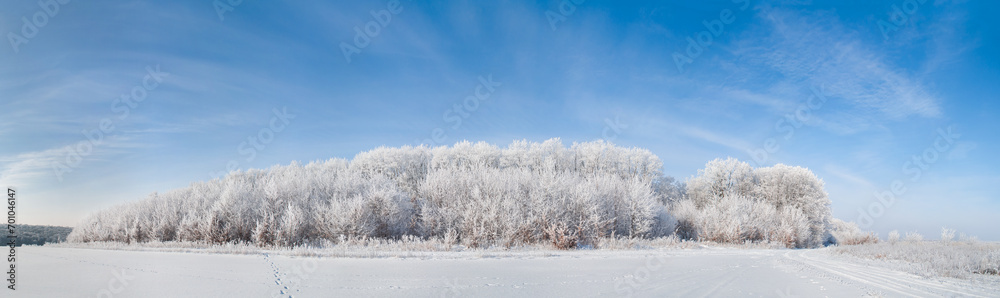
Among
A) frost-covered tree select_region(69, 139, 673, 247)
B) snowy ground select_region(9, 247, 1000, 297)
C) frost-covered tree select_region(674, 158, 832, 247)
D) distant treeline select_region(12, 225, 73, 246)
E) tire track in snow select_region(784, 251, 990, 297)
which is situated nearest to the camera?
snowy ground select_region(9, 247, 1000, 297)

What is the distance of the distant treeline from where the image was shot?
1775 centimetres

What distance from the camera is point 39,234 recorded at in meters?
19.8

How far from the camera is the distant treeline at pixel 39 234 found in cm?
1775

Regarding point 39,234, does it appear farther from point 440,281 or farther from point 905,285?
point 905,285

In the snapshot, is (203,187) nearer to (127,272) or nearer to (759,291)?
(127,272)

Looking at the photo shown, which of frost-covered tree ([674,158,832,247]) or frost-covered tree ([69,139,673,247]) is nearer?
frost-covered tree ([69,139,673,247])

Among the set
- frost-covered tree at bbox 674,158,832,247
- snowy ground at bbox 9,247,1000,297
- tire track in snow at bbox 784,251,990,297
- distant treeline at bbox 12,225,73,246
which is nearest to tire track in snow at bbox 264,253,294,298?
snowy ground at bbox 9,247,1000,297

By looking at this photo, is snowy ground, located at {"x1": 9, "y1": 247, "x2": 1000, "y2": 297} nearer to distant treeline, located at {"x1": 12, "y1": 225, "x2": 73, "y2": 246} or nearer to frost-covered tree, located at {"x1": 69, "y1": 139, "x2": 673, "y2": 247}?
frost-covered tree, located at {"x1": 69, "y1": 139, "x2": 673, "y2": 247}

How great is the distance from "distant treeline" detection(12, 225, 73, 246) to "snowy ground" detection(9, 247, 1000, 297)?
49.6 ft

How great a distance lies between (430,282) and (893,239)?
3071 centimetres

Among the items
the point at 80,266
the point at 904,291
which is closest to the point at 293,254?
the point at 80,266

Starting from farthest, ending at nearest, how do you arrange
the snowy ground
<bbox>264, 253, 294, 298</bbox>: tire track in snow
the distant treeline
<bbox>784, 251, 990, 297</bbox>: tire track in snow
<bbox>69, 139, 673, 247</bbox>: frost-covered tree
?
the distant treeline → <bbox>69, 139, 673, 247</bbox>: frost-covered tree → <bbox>784, 251, 990, 297</bbox>: tire track in snow → the snowy ground → <bbox>264, 253, 294, 298</bbox>: tire track in snow

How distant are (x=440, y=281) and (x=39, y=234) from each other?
2434 centimetres

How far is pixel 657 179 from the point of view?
42.2m
